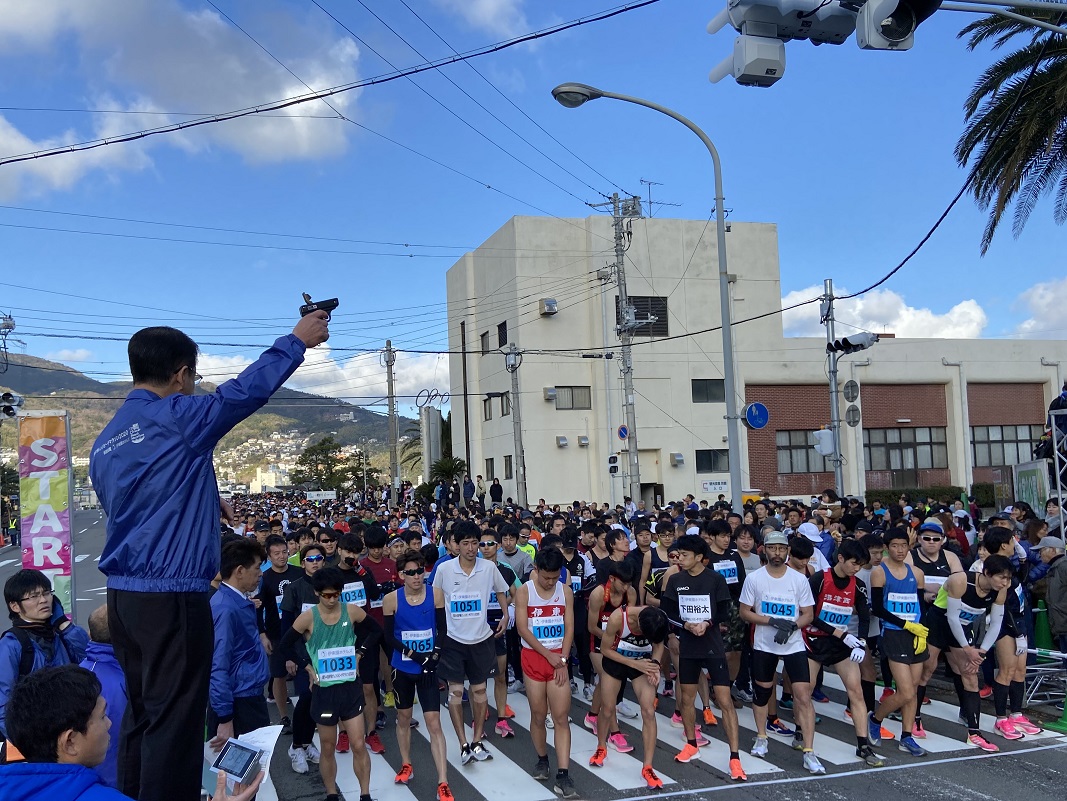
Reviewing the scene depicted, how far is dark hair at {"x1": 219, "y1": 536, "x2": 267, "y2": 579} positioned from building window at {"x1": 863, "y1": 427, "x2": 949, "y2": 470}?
35976 mm

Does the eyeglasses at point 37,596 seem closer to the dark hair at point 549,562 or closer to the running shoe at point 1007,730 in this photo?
the dark hair at point 549,562

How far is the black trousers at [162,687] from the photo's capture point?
2.76 metres

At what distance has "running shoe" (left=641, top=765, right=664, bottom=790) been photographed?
23.6 ft

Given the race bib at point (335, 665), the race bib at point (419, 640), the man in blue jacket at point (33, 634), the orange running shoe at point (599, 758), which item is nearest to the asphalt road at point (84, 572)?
the race bib at point (335, 665)

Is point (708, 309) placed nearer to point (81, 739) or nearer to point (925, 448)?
point (925, 448)

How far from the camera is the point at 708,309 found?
3809cm

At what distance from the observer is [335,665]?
22.8ft

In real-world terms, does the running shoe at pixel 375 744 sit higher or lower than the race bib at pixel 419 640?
lower

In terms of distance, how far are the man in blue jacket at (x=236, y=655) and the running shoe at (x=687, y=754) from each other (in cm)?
374

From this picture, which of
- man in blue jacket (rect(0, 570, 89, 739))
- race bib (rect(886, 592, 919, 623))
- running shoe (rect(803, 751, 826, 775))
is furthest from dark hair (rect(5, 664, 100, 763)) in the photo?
race bib (rect(886, 592, 919, 623))

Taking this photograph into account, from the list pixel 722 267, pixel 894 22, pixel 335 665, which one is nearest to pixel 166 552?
pixel 335 665

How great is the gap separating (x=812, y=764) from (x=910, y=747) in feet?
3.57

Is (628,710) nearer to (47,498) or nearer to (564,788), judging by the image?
(564,788)

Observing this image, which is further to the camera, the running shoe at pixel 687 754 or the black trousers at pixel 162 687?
the running shoe at pixel 687 754
